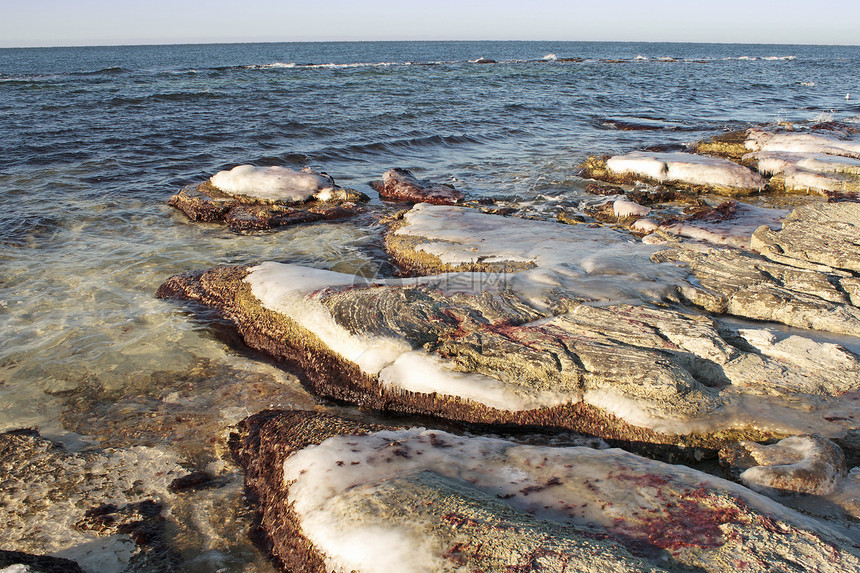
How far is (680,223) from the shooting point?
326 inches

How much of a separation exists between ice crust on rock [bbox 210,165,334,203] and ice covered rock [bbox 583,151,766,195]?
19.7ft

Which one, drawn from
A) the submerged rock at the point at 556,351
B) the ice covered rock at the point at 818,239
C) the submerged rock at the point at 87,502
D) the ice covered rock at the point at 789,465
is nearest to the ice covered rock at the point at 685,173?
the ice covered rock at the point at 818,239

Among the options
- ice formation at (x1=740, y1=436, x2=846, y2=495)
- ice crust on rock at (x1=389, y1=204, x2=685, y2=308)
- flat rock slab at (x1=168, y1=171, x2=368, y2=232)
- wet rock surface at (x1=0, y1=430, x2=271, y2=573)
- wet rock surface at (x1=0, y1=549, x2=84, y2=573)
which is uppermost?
ice crust on rock at (x1=389, y1=204, x2=685, y2=308)

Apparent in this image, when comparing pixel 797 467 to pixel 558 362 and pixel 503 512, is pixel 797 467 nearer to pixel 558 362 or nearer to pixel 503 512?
pixel 558 362

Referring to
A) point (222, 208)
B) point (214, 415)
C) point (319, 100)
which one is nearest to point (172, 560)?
point (214, 415)

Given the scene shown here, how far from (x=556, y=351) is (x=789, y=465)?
1595mm

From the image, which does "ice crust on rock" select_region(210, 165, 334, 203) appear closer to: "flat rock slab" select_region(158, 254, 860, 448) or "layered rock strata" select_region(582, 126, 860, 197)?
"flat rock slab" select_region(158, 254, 860, 448)

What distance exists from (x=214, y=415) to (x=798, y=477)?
399cm

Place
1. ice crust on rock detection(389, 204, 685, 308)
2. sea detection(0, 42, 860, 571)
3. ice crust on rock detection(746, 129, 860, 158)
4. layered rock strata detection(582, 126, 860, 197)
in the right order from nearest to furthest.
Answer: sea detection(0, 42, 860, 571) < ice crust on rock detection(389, 204, 685, 308) < layered rock strata detection(582, 126, 860, 197) < ice crust on rock detection(746, 129, 860, 158)

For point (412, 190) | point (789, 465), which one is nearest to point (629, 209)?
point (412, 190)

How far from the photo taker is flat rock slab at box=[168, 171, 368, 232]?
362 inches

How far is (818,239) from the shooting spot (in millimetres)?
6184

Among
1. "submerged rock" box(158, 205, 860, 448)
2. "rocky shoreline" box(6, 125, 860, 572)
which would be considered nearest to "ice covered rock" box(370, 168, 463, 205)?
"rocky shoreline" box(6, 125, 860, 572)

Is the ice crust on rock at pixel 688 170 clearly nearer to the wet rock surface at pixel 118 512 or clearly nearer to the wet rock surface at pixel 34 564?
the wet rock surface at pixel 118 512
